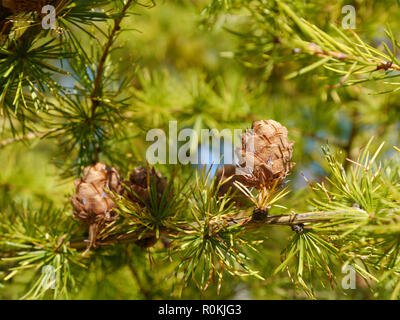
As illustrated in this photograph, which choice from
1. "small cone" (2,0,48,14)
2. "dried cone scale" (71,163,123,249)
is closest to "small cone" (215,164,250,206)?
"dried cone scale" (71,163,123,249)

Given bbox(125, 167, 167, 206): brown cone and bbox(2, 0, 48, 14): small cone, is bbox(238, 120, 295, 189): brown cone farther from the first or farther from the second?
bbox(2, 0, 48, 14): small cone

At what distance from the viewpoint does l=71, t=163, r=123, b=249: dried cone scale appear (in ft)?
1.64

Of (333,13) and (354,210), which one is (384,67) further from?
(333,13)

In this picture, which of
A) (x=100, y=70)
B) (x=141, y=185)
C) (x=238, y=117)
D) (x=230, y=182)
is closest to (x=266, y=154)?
(x=230, y=182)

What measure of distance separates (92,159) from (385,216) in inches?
18.0

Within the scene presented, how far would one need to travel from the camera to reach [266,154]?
0.45 meters

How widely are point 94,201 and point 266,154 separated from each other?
236 millimetres

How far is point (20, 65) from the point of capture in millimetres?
492

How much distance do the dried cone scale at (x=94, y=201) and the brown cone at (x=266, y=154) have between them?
194 millimetres

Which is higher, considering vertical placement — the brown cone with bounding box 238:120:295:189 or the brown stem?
the brown stem

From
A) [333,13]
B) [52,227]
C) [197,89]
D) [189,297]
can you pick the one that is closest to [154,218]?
[52,227]

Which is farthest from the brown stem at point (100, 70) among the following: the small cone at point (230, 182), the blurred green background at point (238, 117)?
the small cone at point (230, 182)

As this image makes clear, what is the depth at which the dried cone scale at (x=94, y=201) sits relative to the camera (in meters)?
0.50

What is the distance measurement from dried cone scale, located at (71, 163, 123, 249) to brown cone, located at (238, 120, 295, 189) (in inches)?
7.6
